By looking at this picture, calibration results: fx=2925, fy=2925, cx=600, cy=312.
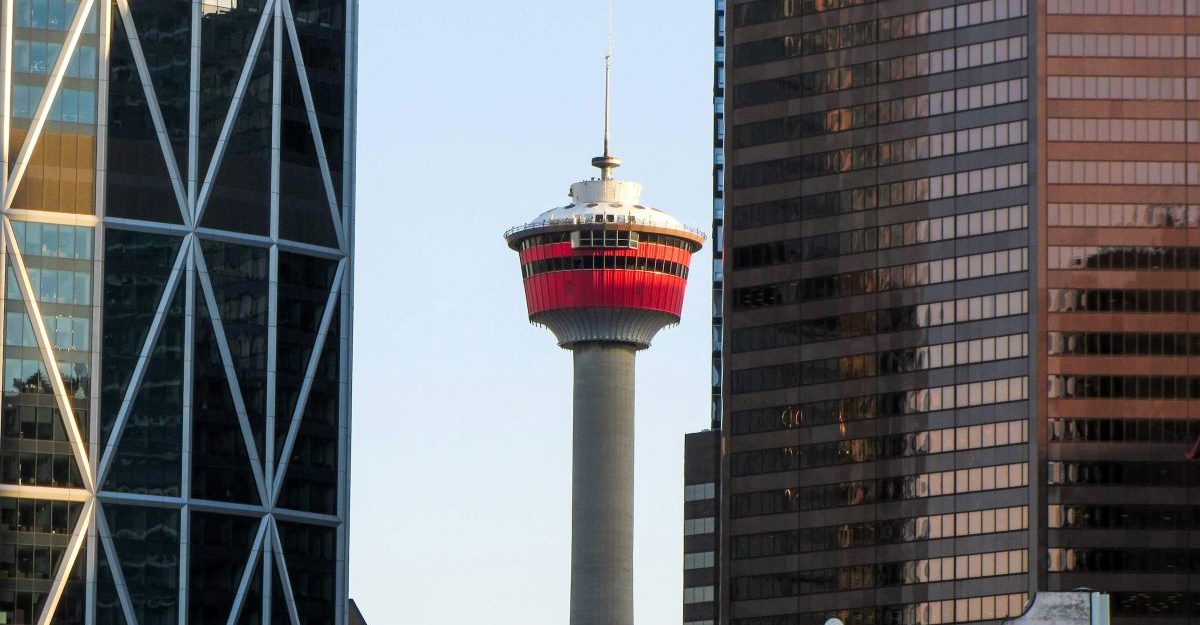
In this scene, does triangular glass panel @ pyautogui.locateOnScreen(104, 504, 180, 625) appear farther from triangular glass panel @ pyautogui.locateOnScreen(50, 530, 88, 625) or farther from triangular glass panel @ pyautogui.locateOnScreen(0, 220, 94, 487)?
triangular glass panel @ pyautogui.locateOnScreen(0, 220, 94, 487)

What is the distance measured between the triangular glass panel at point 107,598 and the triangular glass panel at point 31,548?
139 centimetres

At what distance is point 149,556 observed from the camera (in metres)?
199

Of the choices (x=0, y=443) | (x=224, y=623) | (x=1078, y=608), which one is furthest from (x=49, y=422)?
(x=1078, y=608)

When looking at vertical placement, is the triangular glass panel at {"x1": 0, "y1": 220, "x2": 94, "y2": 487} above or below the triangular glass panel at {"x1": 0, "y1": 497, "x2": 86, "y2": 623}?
above

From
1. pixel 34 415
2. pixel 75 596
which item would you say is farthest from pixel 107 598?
pixel 34 415

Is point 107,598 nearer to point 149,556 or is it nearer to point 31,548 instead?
point 149,556

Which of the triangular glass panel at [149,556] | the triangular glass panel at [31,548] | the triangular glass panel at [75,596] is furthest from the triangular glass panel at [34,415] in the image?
the triangular glass panel at [75,596]

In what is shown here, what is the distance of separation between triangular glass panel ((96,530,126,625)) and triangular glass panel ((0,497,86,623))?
1.39m

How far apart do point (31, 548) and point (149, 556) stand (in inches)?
314

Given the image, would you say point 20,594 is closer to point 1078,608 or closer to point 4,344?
point 4,344

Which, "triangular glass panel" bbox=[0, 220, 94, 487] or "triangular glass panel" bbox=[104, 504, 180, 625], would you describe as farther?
"triangular glass panel" bbox=[104, 504, 180, 625]

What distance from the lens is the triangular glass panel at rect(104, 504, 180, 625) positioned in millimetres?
197750

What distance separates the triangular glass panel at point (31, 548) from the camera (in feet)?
638

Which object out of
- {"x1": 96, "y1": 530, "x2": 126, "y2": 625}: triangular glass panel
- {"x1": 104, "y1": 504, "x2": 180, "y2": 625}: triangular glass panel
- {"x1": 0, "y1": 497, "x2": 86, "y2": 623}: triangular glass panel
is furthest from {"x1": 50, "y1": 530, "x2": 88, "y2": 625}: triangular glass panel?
{"x1": 104, "y1": 504, "x2": 180, "y2": 625}: triangular glass panel
